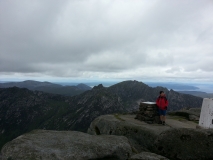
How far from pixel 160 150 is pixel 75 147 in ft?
25.6

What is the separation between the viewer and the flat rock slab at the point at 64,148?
11.2 m

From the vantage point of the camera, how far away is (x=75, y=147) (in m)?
13.1

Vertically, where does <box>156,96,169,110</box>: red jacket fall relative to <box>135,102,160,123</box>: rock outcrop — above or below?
above

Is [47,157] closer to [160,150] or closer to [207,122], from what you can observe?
[160,150]

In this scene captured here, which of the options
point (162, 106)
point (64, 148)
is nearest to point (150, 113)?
point (162, 106)

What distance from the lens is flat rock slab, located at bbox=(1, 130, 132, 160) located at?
11.2 meters

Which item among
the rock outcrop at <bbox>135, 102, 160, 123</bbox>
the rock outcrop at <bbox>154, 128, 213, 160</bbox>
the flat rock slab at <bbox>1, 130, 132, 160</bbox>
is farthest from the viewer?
the rock outcrop at <bbox>135, 102, 160, 123</bbox>

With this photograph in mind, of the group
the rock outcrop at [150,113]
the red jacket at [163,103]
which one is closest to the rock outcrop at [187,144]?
the red jacket at [163,103]

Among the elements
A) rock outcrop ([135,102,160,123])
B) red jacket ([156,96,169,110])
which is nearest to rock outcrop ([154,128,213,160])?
red jacket ([156,96,169,110])

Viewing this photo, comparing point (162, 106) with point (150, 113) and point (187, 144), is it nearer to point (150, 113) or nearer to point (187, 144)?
point (150, 113)

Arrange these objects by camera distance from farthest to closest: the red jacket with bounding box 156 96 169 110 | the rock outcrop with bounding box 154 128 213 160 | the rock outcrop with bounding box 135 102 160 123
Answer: the rock outcrop with bounding box 135 102 160 123
the red jacket with bounding box 156 96 169 110
the rock outcrop with bounding box 154 128 213 160

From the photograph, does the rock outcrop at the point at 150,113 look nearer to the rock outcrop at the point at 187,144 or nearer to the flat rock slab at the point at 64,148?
the rock outcrop at the point at 187,144

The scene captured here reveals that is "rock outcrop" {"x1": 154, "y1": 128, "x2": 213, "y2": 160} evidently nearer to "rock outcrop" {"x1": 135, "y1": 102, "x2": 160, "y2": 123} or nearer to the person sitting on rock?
the person sitting on rock

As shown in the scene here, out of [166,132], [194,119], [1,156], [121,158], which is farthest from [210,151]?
[194,119]
